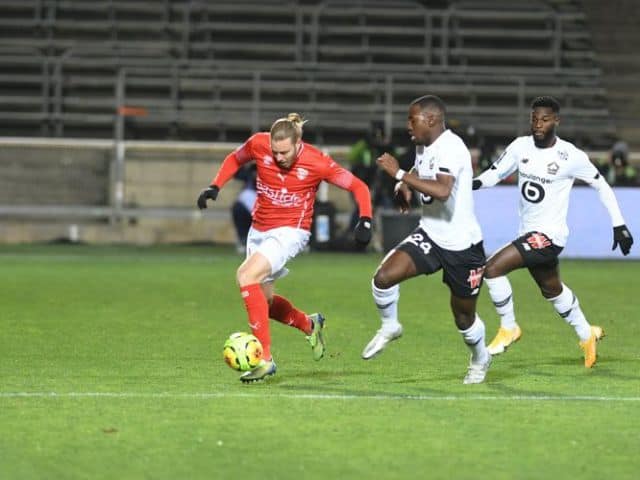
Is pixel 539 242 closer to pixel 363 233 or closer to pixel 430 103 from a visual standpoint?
pixel 363 233

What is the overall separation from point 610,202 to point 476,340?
2.02 m

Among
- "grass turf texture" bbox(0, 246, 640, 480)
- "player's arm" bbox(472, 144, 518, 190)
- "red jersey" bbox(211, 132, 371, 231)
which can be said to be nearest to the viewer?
"grass turf texture" bbox(0, 246, 640, 480)

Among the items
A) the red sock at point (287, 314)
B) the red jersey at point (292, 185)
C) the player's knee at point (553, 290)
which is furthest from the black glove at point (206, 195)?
the player's knee at point (553, 290)

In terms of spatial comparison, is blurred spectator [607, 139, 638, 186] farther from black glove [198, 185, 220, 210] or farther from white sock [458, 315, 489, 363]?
black glove [198, 185, 220, 210]

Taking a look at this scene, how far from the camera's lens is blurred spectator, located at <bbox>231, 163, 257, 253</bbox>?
2416 cm

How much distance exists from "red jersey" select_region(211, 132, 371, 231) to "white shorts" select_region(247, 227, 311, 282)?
0.16 feet

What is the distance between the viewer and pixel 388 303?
10219 mm

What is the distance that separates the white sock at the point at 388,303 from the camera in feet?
33.3

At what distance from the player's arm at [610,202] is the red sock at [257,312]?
289 cm

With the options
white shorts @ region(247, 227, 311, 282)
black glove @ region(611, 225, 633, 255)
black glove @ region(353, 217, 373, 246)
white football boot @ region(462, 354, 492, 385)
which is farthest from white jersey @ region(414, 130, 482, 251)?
black glove @ region(611, 225, 633, 255)

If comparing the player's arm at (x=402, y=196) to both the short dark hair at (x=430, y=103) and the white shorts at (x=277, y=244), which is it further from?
the white shorts at (x=277, y=244)

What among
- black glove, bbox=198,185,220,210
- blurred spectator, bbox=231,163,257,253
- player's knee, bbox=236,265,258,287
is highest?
black glove, bbox=198,185,220,210

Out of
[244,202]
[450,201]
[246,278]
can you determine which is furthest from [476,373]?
[244,202]

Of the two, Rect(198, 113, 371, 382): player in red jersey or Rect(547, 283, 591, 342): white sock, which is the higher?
Rect(198, 113, 371, 382): player in red jersey
